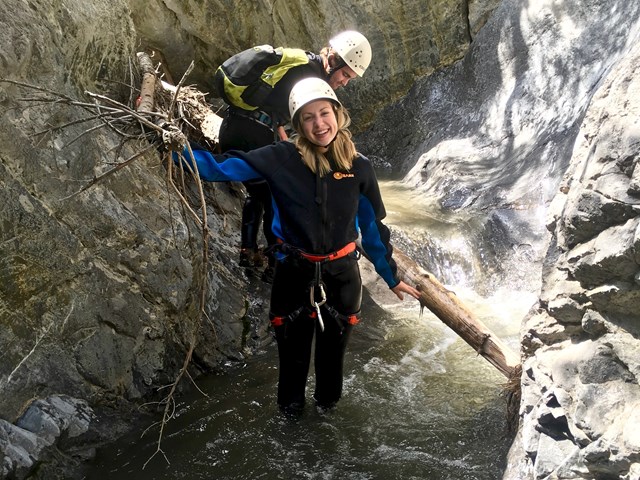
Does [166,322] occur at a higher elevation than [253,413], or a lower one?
higher

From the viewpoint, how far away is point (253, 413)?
373cm

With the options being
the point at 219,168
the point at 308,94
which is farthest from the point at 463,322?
the point at 219,168

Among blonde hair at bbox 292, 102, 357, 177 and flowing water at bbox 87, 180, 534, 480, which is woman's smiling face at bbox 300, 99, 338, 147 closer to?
blonde hair at bbox 292, 102, 357, 177

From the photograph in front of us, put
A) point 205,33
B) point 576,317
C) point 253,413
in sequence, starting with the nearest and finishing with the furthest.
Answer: point 576,317, point 253,413, point 205,33

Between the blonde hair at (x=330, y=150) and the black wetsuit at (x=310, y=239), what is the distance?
47 millimetres

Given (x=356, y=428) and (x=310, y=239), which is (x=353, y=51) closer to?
(x=310, y=239)

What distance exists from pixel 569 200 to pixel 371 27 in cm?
744

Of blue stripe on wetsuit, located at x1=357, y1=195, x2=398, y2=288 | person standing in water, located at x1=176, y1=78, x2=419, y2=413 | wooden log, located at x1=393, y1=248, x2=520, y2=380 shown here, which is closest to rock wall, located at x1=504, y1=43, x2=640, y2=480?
wooden log, located at x1=393, y1=248, x2=520, y2=380

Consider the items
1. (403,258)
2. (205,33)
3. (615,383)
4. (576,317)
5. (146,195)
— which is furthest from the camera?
(205,33)

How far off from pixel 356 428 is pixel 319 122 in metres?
1.86

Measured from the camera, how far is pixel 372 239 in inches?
130

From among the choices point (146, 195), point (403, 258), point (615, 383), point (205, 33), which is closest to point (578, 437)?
point (615, 383)

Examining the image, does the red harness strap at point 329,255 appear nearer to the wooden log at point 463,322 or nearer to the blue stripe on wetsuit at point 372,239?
the blue stripe on wetsuit at point 372,239

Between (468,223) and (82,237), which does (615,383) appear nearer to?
(82,237)
